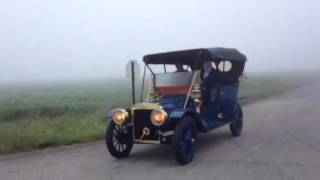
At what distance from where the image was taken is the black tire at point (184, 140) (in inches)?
384

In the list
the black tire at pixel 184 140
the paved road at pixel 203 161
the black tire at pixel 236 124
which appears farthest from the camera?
the black tire at pixel 236 124

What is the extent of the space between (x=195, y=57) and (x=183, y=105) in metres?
1.45

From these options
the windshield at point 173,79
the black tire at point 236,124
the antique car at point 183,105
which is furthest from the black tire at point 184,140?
the black tire at point 236,124

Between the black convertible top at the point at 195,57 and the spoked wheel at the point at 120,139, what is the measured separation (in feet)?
8.33

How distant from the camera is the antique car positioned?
10219mm

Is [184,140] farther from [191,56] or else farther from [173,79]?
[191,56]

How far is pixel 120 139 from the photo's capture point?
10906mm

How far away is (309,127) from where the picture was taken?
49.9 ft

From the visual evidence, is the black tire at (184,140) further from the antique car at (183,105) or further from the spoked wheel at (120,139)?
the spoked wheel at (120,139)

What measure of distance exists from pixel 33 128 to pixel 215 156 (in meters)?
7.79

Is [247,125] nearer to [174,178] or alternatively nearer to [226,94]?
[226,94]

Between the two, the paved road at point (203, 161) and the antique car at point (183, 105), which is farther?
the antique car at point (183, 105)

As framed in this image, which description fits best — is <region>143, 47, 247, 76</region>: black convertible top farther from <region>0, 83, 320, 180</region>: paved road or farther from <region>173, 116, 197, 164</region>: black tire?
<region>0, 83, 320, 180</region>: paved road

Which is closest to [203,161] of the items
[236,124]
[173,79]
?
[173,79]
